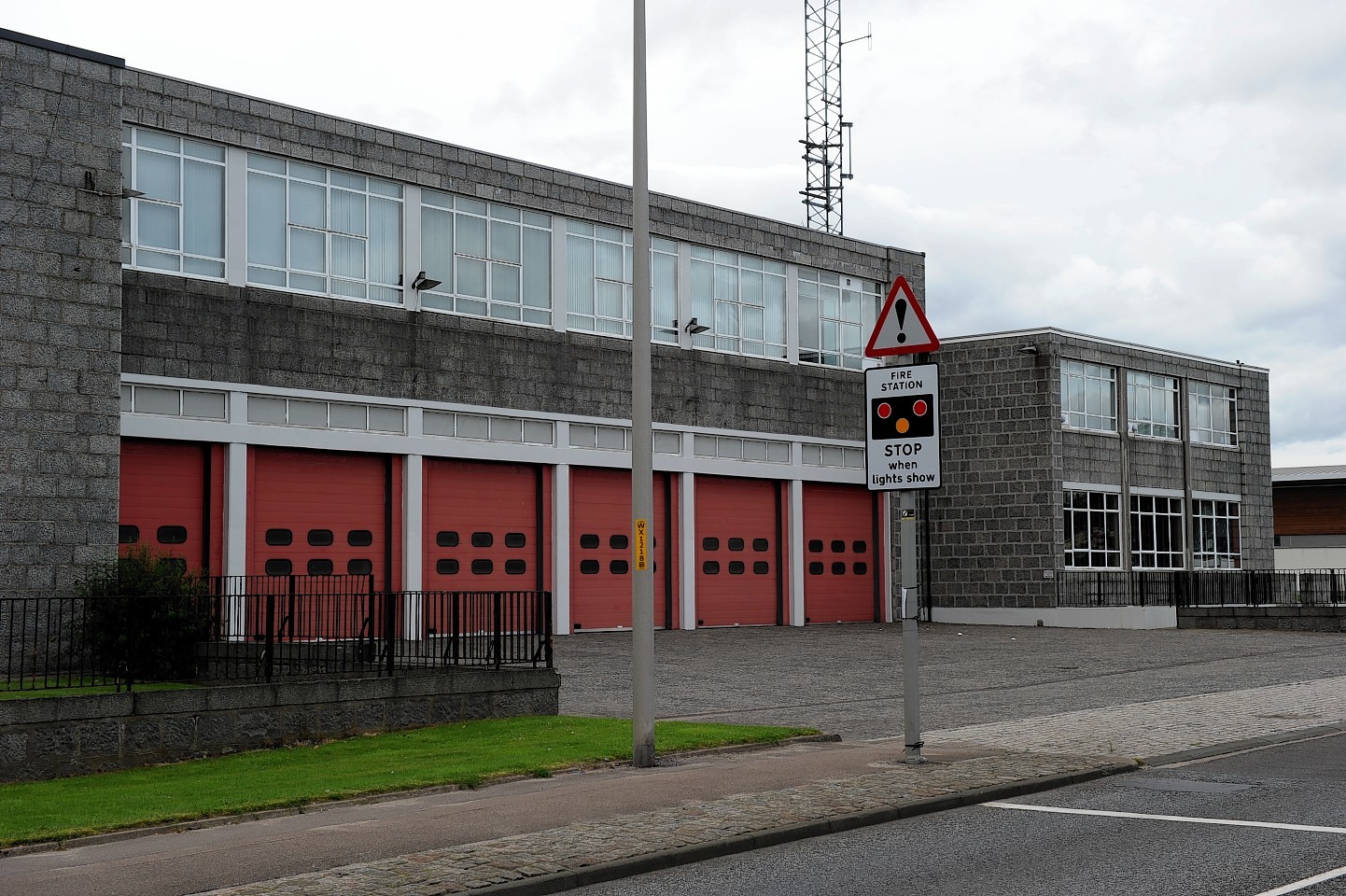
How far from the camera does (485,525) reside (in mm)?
30031

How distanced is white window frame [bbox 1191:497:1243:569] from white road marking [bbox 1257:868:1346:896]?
131 ft

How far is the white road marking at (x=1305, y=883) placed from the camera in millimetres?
7504

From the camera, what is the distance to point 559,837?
30.5 feet

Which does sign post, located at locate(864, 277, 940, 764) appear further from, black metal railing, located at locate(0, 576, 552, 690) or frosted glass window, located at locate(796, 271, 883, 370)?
frosted glass window, located at locate(796, 271, 883, 370)

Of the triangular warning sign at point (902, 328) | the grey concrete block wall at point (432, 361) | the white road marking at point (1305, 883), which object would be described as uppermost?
the grey concrete block wall at point (432, 361)

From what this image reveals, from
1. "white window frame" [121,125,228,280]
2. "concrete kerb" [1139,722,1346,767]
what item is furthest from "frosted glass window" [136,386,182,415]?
"concrete kerb" [1139,722,1346,767]

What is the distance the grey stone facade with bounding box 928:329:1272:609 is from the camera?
3938 centimetres

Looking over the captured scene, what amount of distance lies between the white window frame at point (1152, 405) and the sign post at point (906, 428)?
32896 millimetres

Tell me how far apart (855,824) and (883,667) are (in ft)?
48.4

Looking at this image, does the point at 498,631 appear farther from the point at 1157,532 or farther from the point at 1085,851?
the point at 1157,532

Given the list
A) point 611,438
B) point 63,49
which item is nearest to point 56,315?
point 63,49

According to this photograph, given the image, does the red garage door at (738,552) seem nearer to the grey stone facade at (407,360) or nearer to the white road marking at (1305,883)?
the grey stone facade at (407,360)

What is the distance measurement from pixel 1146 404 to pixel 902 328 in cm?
3452

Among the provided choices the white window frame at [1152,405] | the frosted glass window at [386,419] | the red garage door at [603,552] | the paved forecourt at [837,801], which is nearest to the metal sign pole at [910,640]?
the paved forecourt at [837,801]
